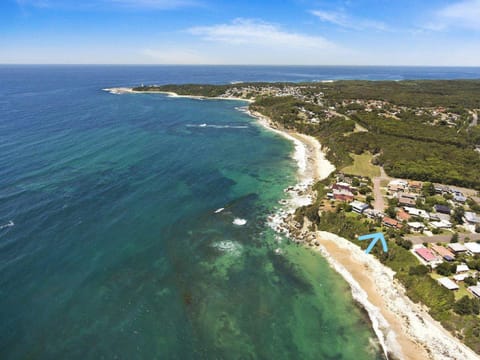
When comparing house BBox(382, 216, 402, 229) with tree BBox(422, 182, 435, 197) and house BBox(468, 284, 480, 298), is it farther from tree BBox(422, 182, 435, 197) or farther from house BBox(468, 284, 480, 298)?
tree BBox(422, 182, 435, 197)

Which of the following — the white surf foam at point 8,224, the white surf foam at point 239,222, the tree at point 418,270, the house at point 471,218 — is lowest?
the white surf foam at point 239,222

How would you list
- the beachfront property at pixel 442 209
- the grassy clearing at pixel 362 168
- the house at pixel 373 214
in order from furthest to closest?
the grassy clearing at pixel 362 168
the beachfront property at pixel 442 209
the house at pixel 373 214

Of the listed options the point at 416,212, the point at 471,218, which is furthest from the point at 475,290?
the point at 471,218

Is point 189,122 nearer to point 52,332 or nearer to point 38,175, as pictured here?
point 38,175

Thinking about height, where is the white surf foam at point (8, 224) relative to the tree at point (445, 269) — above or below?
above

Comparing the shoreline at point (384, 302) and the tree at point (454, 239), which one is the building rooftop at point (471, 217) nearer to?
the tree at point (454, 239)

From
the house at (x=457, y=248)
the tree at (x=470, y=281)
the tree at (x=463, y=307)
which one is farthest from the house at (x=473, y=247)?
the tree at (x=463, y=307)

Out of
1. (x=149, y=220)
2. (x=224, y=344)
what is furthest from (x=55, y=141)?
(x=224, y=344)

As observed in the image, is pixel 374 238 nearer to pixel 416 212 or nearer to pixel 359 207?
pixel 359 207

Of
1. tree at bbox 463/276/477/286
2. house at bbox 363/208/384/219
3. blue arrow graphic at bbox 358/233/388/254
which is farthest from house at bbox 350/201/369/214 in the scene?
tree at bbox 463/276/477/286
